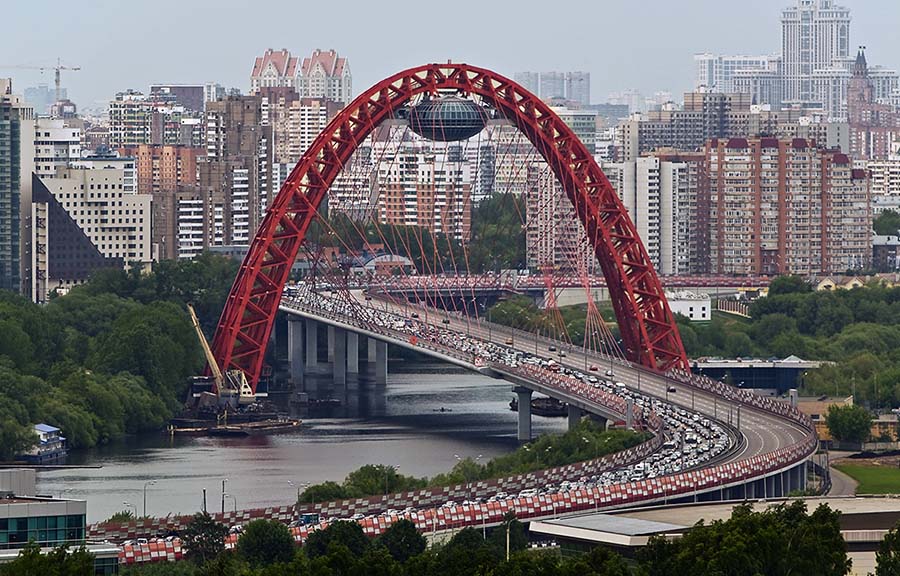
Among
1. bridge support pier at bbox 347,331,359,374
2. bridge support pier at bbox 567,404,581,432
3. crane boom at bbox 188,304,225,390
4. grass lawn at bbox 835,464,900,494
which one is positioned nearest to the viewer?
grass lawn at bbox 835,464,900,494

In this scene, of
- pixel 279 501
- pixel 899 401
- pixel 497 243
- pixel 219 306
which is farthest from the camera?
pixel 497 243

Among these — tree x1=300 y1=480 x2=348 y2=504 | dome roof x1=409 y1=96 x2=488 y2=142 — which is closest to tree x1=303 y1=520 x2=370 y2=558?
tree x1=300 y1=480 x2=348 y2=504

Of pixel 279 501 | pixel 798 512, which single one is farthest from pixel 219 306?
pixel 798 512

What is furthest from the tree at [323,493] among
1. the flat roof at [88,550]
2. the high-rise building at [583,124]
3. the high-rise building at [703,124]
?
the high-rise building at [583,124]

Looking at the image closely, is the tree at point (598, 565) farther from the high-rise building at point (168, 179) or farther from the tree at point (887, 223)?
the tree at point (887, 223)

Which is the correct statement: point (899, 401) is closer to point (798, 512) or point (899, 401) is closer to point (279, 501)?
point (279, 501)

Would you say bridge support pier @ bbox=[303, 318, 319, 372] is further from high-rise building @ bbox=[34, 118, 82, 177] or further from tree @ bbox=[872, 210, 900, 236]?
tree @ bbox=[872, 210, 900, 236]
